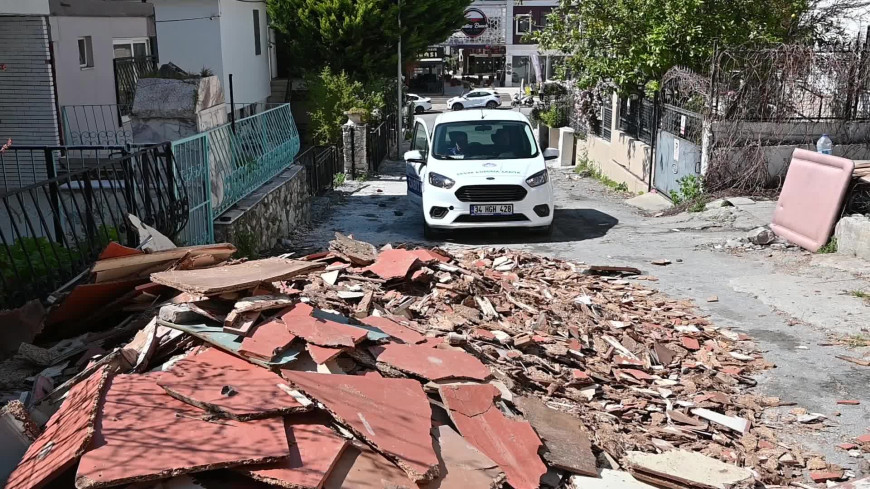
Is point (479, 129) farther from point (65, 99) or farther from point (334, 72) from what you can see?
point (334, 72)

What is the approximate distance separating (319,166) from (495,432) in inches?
527

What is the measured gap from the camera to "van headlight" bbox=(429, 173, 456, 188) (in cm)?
1273

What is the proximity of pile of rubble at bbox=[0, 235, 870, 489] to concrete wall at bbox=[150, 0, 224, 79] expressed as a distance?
1850 cm

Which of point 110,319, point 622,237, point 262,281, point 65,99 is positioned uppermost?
point 65,99

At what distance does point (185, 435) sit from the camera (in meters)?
4.07

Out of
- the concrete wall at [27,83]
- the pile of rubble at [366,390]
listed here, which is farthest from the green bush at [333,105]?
the pile of rubble at [366,390]

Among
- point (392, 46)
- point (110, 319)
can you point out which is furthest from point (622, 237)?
point (392, 46)

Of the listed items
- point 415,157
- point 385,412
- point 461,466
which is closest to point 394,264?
point 385,412

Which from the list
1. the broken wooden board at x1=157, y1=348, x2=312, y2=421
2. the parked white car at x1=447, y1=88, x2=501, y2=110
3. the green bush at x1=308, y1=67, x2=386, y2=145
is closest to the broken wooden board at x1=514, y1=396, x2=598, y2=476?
the broken wooden board at x1=157, y1=348, x2=312, y2=421

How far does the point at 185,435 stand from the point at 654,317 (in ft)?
18.6

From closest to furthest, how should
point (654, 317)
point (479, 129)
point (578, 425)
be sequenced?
1. point (578, 425)
2. point (654, 317)
3. point (479, 129)

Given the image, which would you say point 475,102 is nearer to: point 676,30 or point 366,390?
point 676,30

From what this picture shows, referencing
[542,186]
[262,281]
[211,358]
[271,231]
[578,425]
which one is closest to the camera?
[211,358]

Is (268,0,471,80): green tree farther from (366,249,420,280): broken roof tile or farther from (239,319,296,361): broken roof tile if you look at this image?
(239,319,296,361): broken roof tile
